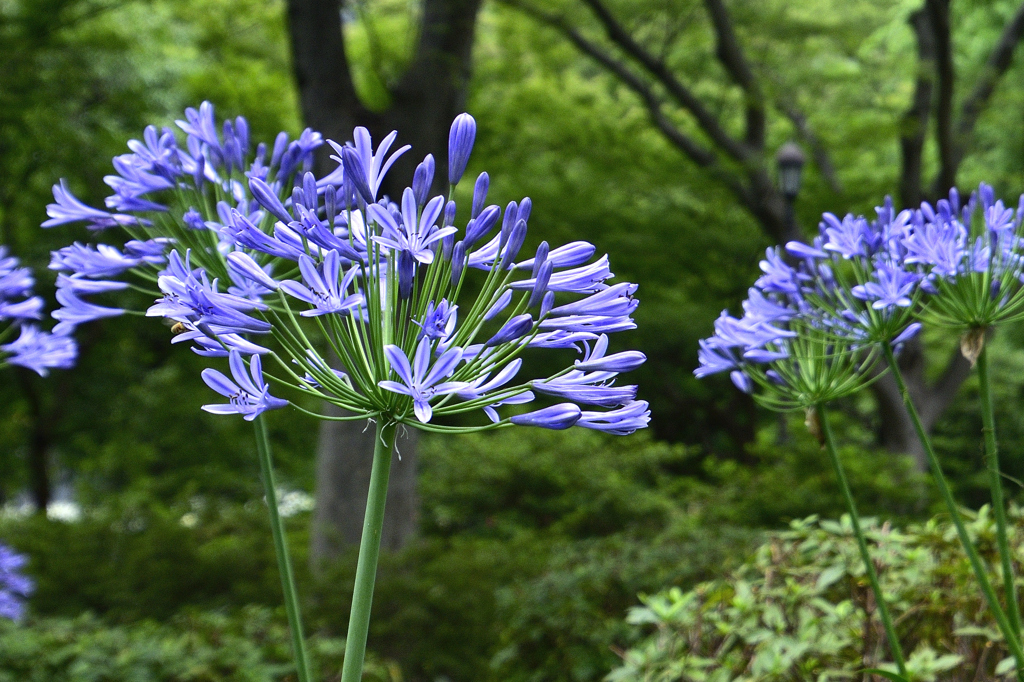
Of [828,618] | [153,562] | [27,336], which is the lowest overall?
[828,618]

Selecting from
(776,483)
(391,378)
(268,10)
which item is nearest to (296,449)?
(268,10)

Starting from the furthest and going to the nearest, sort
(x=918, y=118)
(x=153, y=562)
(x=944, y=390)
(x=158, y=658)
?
(x=944, y=390) < (x=918, y=118) < (x=153, y=562) < (x=158, y=658)

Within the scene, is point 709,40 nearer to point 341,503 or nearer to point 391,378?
point 341,503

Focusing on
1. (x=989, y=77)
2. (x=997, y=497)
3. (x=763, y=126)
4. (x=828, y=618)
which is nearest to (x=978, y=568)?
(x=997, y=497)

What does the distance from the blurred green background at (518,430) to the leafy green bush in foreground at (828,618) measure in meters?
0.99

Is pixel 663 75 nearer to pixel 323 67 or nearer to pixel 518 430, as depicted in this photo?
pixel 323 67

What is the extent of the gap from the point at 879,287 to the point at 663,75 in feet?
25.5

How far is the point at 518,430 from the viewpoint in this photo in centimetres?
1111

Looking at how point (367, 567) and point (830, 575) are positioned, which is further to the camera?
point (830, 575)

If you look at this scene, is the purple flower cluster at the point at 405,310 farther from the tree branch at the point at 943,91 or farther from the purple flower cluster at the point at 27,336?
the tree branch at the point at 943,91

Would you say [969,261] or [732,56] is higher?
[732,56]

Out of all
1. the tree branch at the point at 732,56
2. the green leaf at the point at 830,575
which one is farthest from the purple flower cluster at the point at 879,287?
the tree branch at the point at 732,56

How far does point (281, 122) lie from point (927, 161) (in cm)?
1023

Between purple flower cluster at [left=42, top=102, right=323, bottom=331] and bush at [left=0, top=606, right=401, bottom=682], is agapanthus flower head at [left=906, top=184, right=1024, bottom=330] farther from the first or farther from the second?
bush at [left=0, top=606, right=401, bottom=682]
